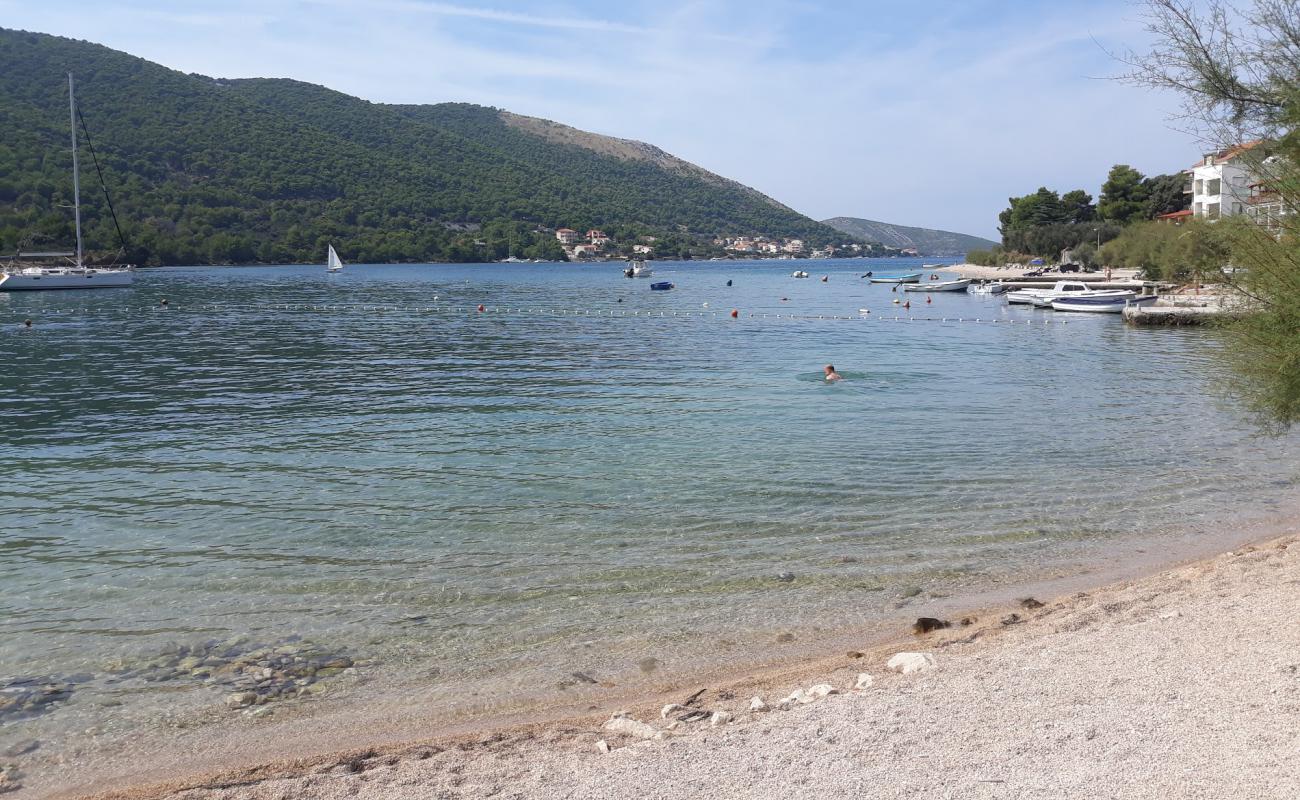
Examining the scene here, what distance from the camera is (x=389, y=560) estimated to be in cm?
1052

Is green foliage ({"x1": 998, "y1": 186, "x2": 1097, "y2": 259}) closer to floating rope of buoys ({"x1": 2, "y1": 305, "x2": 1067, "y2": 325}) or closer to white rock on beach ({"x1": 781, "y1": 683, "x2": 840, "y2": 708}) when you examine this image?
floating rope of buoys ({"x1": 2, "y1": 305, "x2": 1067, "y2": 325})

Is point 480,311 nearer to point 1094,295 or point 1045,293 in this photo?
point 1094,295

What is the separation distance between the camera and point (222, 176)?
13950 centimetres

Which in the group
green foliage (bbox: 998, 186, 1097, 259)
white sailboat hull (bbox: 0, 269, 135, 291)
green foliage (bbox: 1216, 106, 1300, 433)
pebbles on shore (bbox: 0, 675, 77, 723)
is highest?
green foliage (bbox: 998, 186, 1097, 259)

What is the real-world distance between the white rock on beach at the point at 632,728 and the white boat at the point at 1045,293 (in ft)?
179

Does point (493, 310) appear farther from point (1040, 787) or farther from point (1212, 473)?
point (1040, 787)

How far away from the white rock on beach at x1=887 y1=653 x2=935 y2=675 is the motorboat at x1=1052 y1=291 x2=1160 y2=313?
157ft

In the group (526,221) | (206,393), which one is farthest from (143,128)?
(206,393)

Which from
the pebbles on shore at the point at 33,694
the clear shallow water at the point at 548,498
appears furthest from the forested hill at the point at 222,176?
the pebbles on shore at the point at 33,694

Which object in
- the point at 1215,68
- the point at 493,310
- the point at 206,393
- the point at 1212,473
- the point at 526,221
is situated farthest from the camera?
the point at 526,221

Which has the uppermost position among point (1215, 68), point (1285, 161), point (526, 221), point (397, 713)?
point (526, 221)

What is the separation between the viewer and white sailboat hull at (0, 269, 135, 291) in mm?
69950

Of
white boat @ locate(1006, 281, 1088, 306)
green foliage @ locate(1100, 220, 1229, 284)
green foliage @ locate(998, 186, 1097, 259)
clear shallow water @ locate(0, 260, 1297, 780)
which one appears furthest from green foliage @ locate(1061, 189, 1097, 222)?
clear shallow water @ locate(0, 260, 1297, 780)

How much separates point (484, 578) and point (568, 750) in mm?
4234
